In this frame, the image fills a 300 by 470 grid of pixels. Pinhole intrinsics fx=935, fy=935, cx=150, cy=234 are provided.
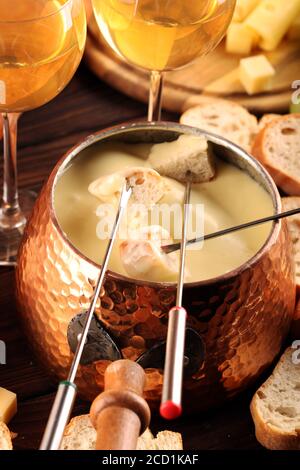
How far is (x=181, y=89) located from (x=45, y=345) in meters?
0.87

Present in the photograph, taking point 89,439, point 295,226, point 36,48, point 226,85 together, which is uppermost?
point 36,48

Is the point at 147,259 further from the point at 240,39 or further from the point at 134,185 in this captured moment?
the point at 240,39

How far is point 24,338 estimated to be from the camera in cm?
166

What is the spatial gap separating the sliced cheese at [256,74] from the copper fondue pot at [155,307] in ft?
1.96

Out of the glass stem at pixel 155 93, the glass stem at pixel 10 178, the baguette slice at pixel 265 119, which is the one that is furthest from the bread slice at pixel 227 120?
the glass stem at pixel 10 178

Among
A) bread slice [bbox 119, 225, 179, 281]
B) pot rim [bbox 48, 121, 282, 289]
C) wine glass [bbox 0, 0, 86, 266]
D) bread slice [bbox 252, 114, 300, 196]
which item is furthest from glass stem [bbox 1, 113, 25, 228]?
bread slice [bbox 252, 114, 300, 196]

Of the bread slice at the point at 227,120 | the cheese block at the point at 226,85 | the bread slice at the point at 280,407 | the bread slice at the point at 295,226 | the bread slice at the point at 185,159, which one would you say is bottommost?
the bread slice at the point at 280,407

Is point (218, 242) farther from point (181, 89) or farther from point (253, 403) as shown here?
point (181, 89)

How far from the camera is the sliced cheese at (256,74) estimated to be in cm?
215

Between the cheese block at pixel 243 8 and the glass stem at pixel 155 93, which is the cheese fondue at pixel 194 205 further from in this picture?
the cheese block at pixel 243 8

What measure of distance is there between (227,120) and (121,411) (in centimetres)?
106

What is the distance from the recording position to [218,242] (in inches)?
58.7

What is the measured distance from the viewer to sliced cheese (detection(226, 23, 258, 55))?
7.27 feet

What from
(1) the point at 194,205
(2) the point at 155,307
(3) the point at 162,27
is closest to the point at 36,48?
(3) the point at 162,27
